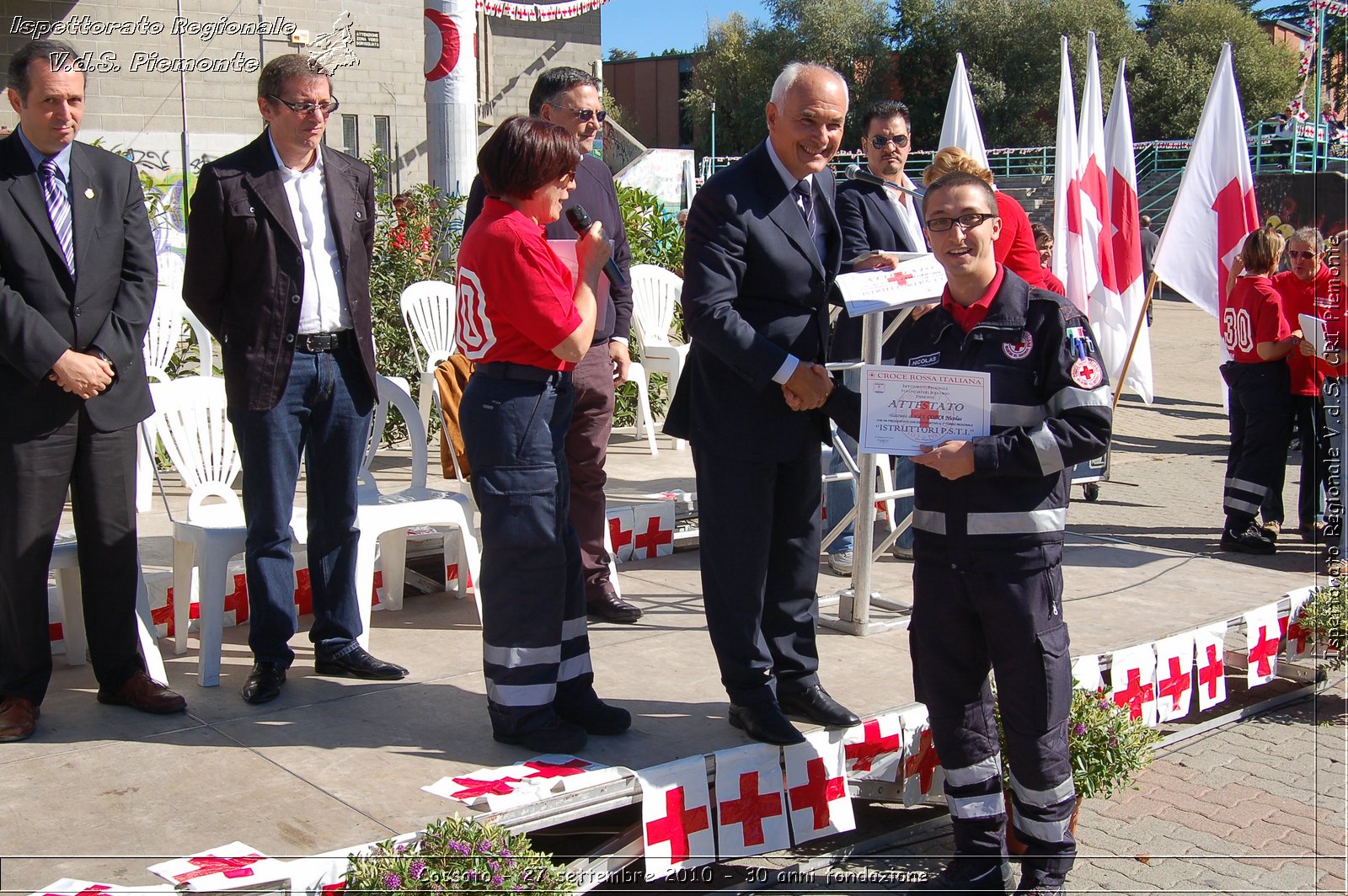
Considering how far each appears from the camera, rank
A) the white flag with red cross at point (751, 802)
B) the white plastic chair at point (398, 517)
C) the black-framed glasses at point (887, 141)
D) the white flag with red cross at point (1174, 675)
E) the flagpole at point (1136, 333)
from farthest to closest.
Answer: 1. the flagpole at point (1136, 333)
2. the black-framed glasses at point (887, 141)
3. the white flag with red cross at point (1174, 675)
4. the white plastic chair at point (398, 517)
5. the white flag with red cross at point (751, 802)

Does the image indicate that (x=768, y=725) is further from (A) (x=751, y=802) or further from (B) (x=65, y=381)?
(B) (x=65, y=381)

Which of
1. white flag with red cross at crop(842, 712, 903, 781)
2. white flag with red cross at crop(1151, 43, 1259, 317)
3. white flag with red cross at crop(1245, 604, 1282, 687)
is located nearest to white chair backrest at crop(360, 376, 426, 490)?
white flag with red cross at crop(842, 712, 903, 781)

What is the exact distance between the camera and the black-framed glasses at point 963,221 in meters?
3.35

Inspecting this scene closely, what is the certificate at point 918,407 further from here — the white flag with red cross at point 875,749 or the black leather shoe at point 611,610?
the black leather shoe at point 611,610

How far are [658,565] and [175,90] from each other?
15426mm

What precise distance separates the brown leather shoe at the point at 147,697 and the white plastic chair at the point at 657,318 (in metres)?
5.04

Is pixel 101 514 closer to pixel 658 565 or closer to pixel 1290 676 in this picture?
pixel 658 565

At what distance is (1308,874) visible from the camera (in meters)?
3.79

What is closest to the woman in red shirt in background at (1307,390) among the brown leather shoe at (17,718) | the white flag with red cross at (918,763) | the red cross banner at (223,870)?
the white flag with red cross at (918,763)

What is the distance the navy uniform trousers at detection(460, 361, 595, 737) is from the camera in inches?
145

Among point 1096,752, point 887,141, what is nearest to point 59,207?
point 887,141

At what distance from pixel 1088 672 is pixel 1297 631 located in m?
1.60

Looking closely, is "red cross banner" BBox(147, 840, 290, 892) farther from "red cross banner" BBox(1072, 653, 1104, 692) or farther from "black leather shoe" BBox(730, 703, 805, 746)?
"red cross banner" BBox(1072, 653, 1104, 692)

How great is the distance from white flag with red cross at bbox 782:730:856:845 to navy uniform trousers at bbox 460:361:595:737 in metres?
0.77
